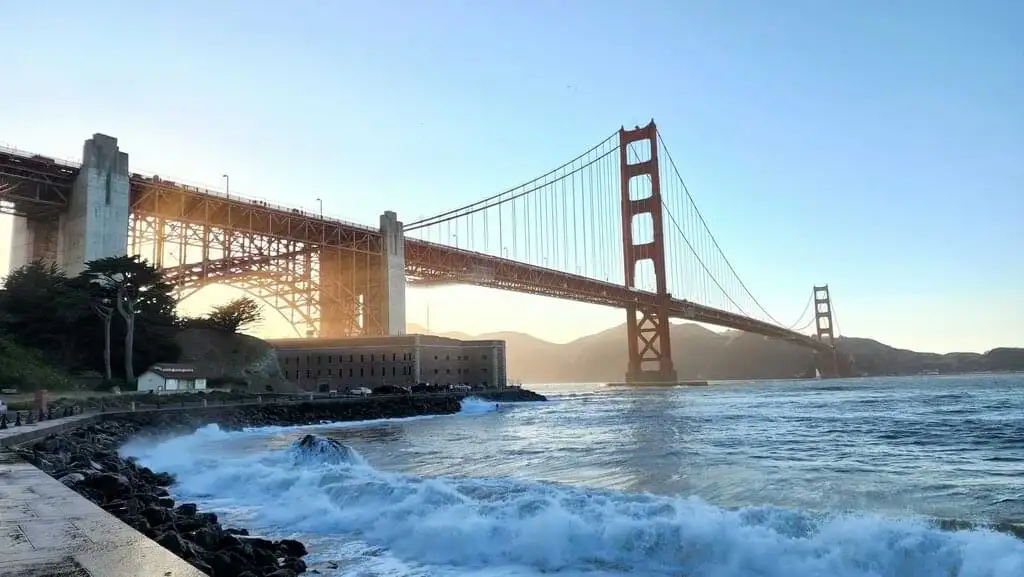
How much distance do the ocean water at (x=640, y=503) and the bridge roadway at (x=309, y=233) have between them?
998 inches

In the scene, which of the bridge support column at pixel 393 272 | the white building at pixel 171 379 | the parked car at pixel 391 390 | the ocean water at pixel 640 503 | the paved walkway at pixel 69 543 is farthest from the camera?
the bridge support column at pixel 393 272

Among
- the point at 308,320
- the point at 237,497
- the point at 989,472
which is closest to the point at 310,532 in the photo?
the point at 237,497

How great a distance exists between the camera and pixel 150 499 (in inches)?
406

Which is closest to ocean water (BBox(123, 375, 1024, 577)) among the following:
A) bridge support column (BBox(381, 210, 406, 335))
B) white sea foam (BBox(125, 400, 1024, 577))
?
white sea foam (BBox(125, 400, 1024, 577))

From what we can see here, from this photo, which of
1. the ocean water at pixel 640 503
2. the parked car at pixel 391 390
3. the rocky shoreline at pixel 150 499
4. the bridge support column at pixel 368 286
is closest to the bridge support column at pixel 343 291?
the bridge support column at pixel 368 286

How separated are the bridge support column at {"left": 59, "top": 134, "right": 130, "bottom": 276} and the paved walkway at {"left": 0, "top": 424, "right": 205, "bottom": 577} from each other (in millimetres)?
36919

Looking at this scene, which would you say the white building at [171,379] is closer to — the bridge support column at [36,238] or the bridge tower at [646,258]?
the bridge support column at [36,238]

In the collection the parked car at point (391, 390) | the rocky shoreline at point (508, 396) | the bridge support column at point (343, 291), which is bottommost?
the rocky shoreline at point (508, 396)

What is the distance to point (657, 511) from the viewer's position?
9.03 meters

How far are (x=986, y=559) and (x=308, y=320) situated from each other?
61252 mm

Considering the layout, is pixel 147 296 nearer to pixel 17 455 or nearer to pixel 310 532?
pixel 17 455

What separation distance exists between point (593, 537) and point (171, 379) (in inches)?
1478

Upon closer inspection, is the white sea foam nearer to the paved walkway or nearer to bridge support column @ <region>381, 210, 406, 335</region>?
the paved walkway

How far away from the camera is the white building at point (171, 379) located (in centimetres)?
3925
